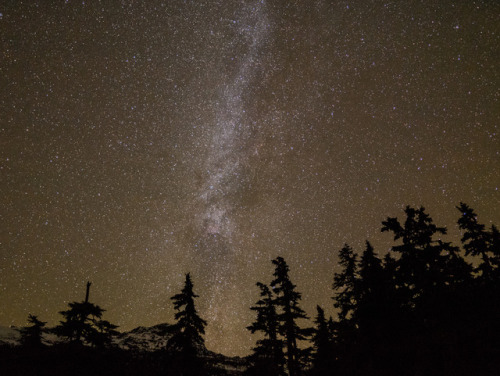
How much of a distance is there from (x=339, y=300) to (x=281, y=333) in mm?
5333

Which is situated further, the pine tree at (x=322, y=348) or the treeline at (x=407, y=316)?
the pine tree at (x=322, y=348)

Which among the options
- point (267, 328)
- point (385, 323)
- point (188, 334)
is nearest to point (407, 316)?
point (385, 323)

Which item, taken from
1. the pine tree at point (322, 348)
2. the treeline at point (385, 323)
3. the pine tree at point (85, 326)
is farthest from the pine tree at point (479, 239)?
the pine tree at point (85, 326)

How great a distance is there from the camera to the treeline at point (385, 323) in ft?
52.2

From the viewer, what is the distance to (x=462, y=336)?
16859 millimetres

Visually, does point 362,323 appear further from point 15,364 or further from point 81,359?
point 15,364

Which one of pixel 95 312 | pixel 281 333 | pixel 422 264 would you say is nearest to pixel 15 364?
pixel 95 312

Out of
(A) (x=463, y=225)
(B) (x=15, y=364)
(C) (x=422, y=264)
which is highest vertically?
(A) (x=463, y=225)

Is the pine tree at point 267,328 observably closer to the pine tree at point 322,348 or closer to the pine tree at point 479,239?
the pine tree at point 322,348

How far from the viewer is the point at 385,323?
1884cm

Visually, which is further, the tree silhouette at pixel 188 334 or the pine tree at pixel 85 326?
the tree silhouette at pixel 188 334

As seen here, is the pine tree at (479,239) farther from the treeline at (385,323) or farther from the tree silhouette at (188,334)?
the tree silhouette at (188,334)

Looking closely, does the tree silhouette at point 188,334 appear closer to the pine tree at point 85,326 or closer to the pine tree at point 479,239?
the pine tree at point 85,326

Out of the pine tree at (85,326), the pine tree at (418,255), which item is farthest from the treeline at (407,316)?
the pine tree at (85,326)
